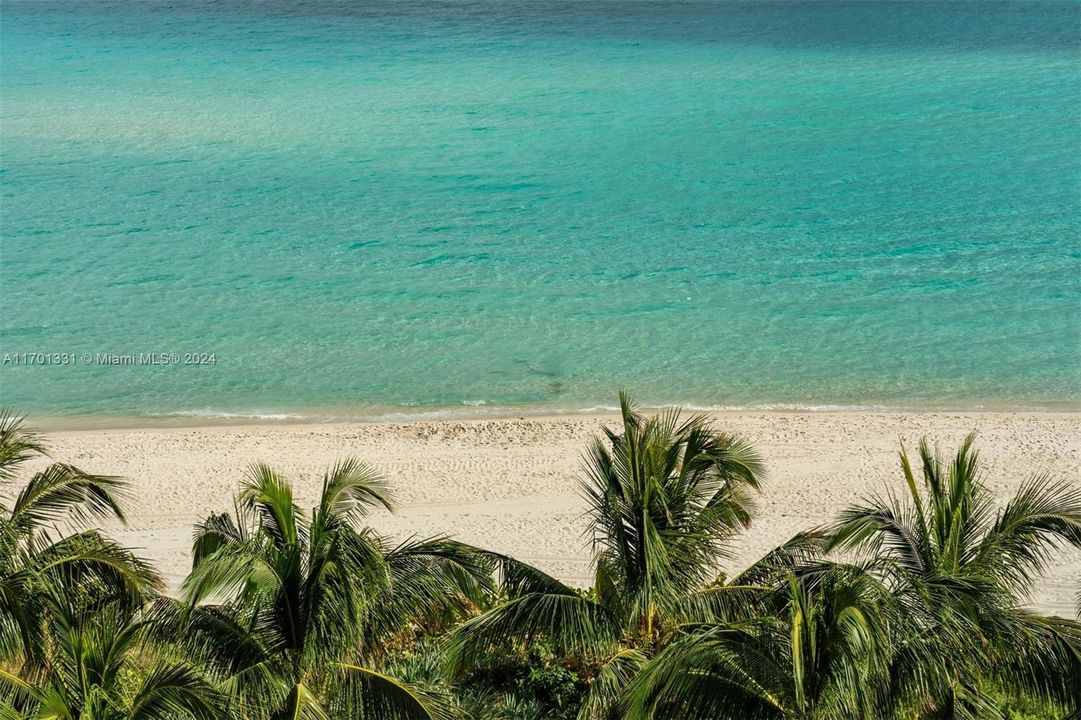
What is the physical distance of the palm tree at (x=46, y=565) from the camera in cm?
878

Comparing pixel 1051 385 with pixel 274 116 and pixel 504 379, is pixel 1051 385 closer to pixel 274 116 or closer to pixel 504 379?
pixel 504 379

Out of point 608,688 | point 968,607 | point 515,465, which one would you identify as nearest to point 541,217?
point 515,465

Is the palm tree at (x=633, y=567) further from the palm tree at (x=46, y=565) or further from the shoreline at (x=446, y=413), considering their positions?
the shoreline at (x=446, y=413)

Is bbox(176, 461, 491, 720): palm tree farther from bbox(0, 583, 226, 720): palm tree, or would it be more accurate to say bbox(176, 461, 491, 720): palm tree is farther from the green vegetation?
bbox(0, 583, 226, 720): palm tree

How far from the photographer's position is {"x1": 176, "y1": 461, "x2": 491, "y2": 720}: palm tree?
809 cm

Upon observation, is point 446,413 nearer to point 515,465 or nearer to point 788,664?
point 515,465

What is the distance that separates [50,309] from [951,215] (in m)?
23.7

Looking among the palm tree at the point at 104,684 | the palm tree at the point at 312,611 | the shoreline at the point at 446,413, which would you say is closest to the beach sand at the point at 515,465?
the shoreline at the point at 446,413

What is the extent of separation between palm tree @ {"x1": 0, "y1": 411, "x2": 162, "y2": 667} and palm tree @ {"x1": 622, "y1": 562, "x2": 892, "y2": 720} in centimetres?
470

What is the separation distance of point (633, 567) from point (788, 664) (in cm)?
206

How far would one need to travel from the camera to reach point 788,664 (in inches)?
301

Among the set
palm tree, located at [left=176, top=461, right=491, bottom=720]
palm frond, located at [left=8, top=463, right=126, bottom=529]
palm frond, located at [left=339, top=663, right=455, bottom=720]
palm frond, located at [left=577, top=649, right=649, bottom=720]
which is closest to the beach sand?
palm frond, located at [left=8, top=463, right=126, bottom=529]

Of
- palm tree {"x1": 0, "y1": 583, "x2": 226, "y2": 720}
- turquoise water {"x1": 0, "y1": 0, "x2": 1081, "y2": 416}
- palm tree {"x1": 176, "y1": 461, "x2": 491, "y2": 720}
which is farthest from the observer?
turquoise water {"x1": 0, "y1": 0, "x2": 1081, "y2": 416}

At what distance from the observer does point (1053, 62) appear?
47000 mm
